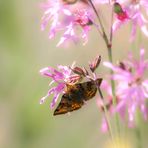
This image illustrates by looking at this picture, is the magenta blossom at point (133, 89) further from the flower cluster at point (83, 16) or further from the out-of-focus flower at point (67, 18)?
the out-of-focus flower at point (67, 18)

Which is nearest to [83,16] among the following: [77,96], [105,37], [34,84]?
[105,37]

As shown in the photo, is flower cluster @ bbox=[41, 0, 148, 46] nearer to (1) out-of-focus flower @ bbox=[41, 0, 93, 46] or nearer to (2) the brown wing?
(1) out-of-focus flower @ bbox=[41, 0, 93, 46]

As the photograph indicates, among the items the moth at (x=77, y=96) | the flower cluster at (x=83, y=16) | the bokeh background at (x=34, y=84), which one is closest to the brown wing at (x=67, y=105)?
the moth at (x=77, y=96)

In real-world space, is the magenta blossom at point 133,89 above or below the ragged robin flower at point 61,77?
below

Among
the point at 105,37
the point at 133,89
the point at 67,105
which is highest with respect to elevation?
the point at 105,37

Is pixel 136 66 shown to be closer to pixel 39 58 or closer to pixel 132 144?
pixel 132 144

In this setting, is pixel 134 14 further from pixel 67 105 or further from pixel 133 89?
pixel 67 105

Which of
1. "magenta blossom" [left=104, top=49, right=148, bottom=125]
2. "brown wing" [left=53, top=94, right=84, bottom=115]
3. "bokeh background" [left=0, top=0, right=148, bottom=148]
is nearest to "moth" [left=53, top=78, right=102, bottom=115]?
"brown wing" [left=53, top=94, right=84, bottom=115]
